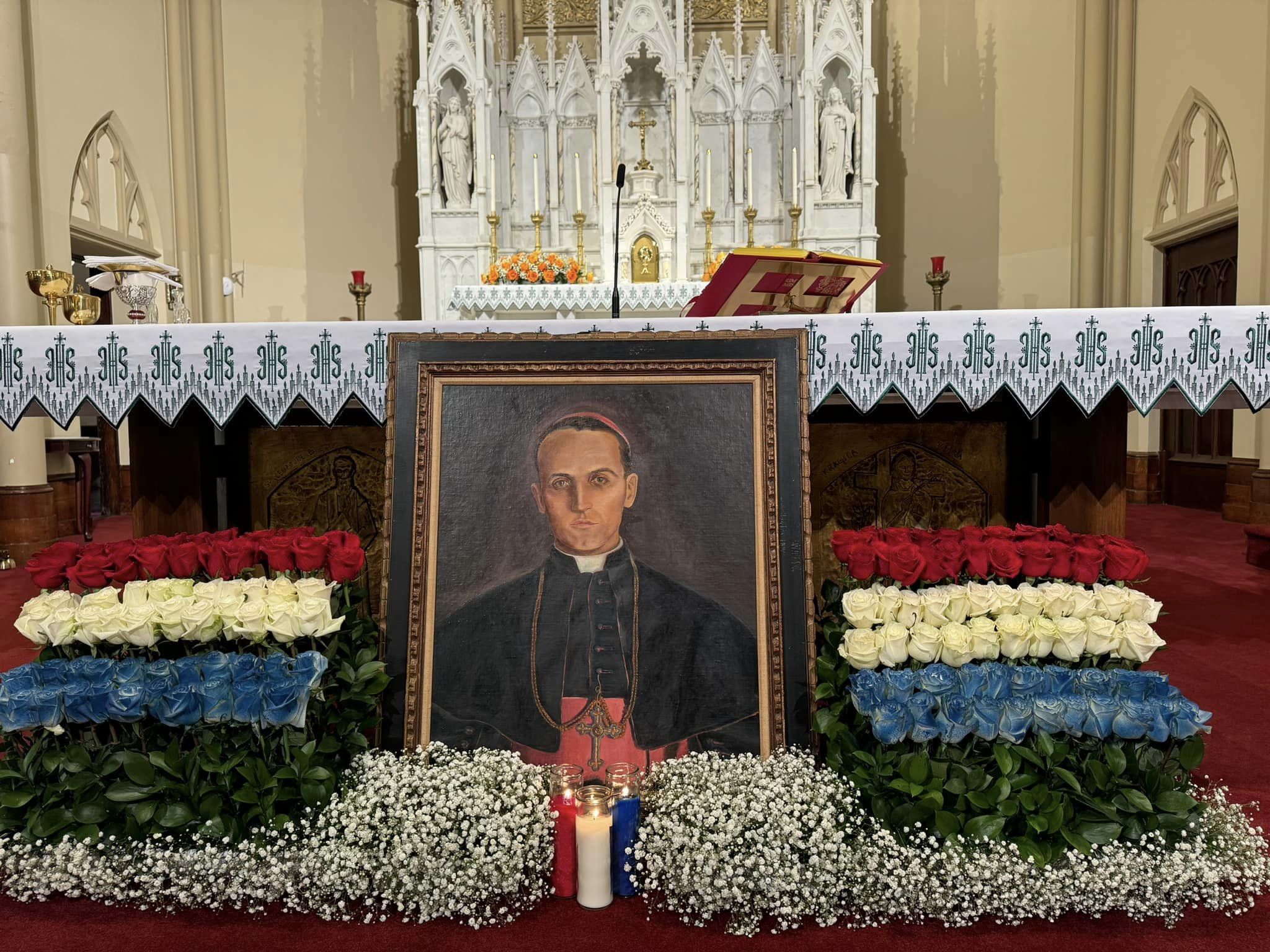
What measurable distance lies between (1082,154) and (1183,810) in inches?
320

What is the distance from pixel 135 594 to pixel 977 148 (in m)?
8.62

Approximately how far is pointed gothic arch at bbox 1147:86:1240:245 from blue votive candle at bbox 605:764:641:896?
25.9ft

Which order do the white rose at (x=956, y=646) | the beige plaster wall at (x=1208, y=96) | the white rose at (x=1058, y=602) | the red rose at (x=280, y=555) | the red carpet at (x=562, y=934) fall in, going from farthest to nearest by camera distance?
the beige plaster wall at (x=1208, y=96) < the red rose at (x=280, y=555) < the white rose at (x=1058, y=602) < the white rose at (x=956, y=646) < the red carpet at (x=562, y=934)

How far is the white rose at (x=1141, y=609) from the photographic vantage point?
208 cm

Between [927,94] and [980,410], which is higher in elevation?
[927,94]

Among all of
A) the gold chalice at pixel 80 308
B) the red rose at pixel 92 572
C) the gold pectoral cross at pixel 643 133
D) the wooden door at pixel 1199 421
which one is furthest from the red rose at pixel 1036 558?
the wooden door at pixel 1199 421

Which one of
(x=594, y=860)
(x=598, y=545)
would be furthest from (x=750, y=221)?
(x=594, y=860)

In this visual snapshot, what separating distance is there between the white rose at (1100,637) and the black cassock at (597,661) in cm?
77

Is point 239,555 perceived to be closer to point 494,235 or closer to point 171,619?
point 171,619

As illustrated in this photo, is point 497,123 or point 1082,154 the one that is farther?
point 1082,154

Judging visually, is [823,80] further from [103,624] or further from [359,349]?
[103,624]

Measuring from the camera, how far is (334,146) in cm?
858

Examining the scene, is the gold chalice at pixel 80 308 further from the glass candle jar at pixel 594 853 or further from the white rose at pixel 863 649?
the white rose at pixel 863 649

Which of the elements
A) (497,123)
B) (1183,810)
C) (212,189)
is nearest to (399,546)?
(1183,810)
